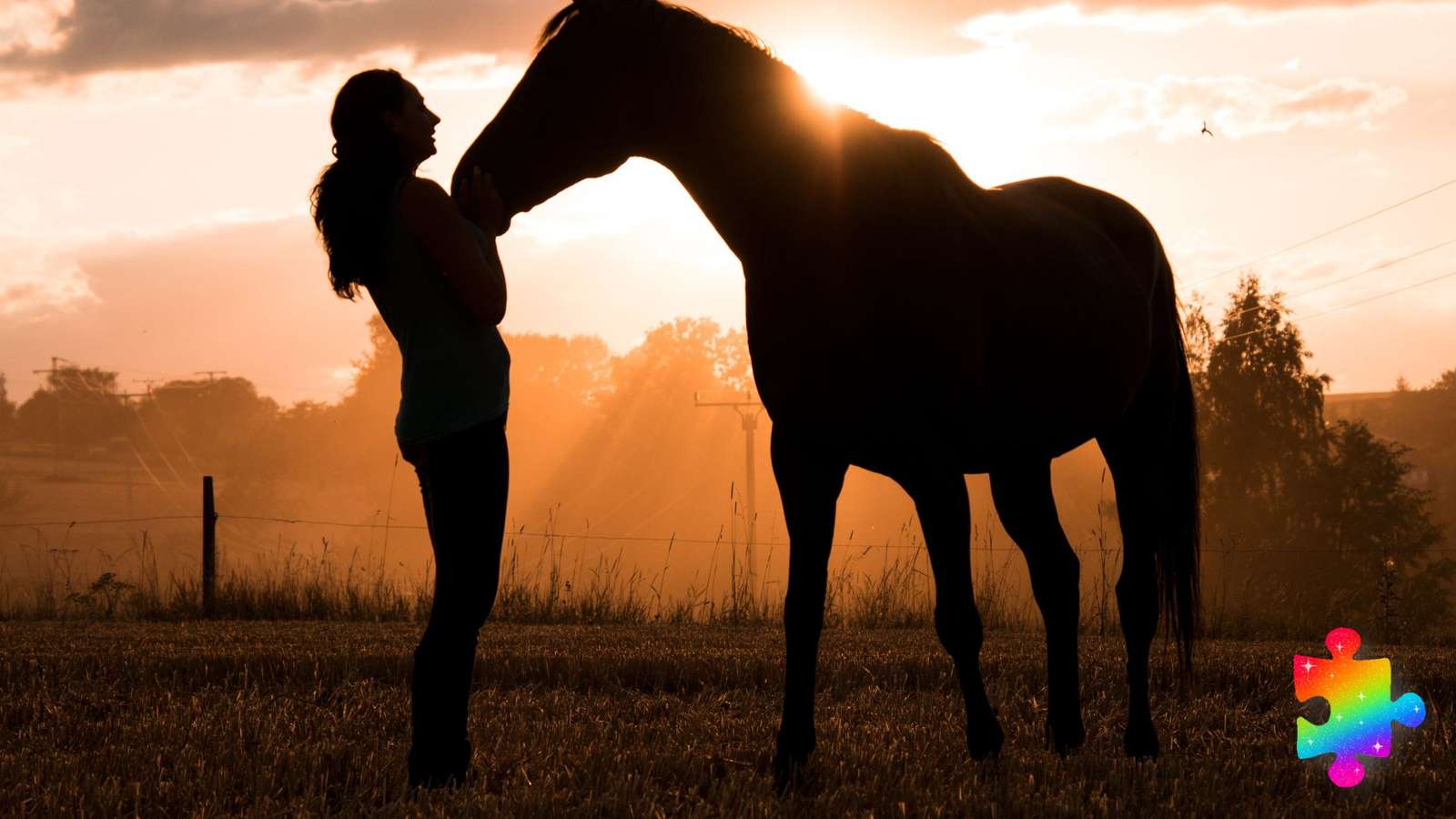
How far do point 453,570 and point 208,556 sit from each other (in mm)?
11023

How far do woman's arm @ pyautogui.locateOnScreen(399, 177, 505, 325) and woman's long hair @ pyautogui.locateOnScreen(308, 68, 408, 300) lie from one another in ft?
0.51

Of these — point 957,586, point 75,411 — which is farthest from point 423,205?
point 75,411

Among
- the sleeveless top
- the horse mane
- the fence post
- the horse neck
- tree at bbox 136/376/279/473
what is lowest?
the fence post

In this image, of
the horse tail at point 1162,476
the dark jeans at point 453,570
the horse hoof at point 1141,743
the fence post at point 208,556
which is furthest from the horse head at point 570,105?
the fence post at point 208,556

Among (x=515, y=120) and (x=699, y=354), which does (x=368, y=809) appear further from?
(x=699, y=354)

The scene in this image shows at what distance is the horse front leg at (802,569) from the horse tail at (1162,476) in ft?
6.65

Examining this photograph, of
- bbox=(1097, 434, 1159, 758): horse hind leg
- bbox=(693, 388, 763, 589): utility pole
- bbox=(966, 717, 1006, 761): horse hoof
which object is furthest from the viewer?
bbox=(693, 388, 763, 589): utility pole

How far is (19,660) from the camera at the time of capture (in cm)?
750

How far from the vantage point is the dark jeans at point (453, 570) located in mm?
3602

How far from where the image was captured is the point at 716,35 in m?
3.85

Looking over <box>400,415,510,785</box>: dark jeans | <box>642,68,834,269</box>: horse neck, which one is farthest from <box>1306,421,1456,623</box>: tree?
<box>400,415,510,785</box>: dark jeans

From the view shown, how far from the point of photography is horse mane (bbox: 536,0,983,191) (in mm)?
3768

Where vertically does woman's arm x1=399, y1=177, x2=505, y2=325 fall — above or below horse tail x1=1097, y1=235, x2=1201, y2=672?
above

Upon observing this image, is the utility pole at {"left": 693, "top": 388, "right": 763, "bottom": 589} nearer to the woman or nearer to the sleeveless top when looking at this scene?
the woman
